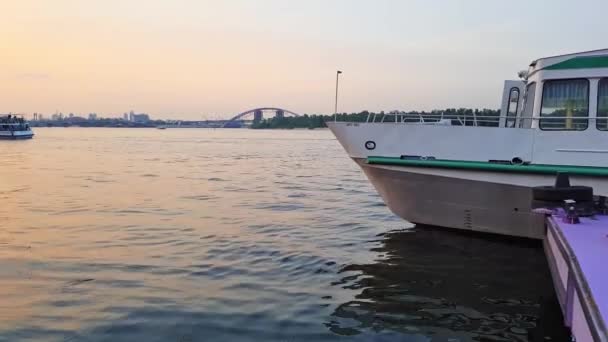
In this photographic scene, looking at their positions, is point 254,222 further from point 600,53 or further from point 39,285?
point 600,53

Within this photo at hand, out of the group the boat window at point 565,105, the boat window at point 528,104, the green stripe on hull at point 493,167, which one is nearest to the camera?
the green stripe on hull at point 493,167

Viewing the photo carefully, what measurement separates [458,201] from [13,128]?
64713 millimetres

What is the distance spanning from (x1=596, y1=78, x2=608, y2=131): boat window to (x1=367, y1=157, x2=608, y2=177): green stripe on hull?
2.41ft

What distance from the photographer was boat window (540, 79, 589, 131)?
9.38 m

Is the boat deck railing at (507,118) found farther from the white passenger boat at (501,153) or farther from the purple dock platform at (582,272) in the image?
the purple dock platform at (582,272)

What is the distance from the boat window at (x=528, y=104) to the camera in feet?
33.8

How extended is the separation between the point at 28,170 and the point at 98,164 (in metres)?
4.67

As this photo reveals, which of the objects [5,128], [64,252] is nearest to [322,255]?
[64,252]

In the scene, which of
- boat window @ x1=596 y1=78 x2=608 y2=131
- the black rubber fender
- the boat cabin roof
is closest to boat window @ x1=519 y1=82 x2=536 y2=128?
the boat cabin roof

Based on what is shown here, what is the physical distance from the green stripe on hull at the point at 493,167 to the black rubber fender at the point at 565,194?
58.6 inches

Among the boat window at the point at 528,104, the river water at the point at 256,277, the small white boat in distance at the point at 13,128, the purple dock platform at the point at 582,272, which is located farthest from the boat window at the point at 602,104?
the small white boat in distance at the point at 13,128

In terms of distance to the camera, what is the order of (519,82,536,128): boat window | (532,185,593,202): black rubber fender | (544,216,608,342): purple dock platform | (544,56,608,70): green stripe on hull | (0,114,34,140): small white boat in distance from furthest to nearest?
(0,114,34,140): small white boat in distance < (519,82,536,128): boat window < (544,56,608,70): green stripe on hull < (532,185,593,202): black rubber fender < (544,216,608,342): purple dock platform

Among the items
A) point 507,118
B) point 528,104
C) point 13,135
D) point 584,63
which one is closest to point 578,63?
point 584,63

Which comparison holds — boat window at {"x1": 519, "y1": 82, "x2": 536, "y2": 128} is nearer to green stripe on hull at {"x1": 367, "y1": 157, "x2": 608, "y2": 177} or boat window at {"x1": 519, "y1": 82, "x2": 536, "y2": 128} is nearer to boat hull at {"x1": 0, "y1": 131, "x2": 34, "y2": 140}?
green stripe on hull at {"x1": 367, "y1": 157, "x2": 608, "y2": 177}
